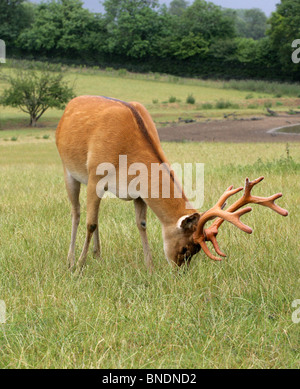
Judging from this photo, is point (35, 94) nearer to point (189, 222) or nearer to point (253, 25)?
point (189, 222)

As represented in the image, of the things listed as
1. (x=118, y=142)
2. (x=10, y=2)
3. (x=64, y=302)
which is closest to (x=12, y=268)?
(x=64, y=302)

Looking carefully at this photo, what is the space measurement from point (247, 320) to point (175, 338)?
Result: 576 millimetres

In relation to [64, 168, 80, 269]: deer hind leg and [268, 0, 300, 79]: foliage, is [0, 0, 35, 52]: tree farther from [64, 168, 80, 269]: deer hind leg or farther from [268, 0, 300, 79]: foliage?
[64, 168, 80, 269]: deer hind leg

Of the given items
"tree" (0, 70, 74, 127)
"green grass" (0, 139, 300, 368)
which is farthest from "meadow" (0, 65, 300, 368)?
"tree" (0, 70, 74, 127)

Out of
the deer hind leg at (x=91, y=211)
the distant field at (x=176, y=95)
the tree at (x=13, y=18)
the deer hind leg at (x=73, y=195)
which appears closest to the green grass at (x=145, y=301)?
the deer hind leg at (x=91, y=211)

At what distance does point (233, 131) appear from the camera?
878 inches

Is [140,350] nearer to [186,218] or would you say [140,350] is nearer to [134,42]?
[186,218]

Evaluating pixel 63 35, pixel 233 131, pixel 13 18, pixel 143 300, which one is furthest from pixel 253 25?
pixel 143 300

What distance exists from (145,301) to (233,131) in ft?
63.0

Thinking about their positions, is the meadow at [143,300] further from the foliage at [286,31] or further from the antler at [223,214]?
the foliage at [286,31]

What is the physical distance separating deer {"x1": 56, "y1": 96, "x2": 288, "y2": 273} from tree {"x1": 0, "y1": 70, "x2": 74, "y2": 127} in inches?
1030

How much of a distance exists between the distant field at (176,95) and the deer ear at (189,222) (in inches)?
892

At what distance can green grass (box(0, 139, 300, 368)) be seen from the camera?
3107mm

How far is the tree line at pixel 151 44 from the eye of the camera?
186 ft
